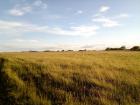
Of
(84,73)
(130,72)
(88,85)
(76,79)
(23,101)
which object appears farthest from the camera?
(130,72)

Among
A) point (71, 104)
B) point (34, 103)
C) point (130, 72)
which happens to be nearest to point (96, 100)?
point (71, 104)

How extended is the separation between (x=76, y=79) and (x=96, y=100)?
253cm

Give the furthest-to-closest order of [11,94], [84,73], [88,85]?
1. [84,73]
2. [88,85]
3. [11,94]

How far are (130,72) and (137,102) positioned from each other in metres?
4.46

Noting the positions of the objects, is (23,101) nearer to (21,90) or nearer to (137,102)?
(21,90)

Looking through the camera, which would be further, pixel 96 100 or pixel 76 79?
pixel 76 79

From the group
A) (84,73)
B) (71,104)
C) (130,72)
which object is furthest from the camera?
(130,72)

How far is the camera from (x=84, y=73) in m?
10.8

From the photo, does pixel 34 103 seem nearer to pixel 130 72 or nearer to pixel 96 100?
pixel 96 100

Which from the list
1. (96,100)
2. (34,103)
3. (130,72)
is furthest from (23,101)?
(130,72)

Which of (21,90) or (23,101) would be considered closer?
(23,101)

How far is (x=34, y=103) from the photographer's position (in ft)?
24.9

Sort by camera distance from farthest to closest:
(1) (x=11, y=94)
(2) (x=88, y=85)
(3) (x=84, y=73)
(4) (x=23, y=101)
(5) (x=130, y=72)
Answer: (5) (x=130, y=72) < (3) (x=84, y=73) < (2) (x=88, y=85) < (1) (x=11, y=94) < (4) (x=23, y=101)

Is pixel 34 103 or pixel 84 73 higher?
pixel 84 73
